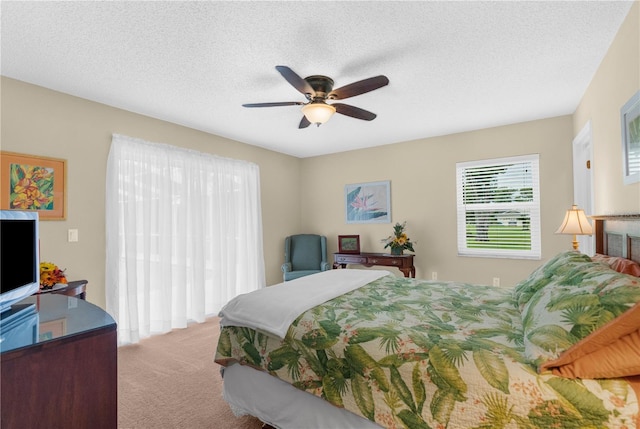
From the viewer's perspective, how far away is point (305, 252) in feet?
17.8

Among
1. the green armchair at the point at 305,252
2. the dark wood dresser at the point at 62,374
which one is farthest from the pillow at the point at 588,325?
the green armchair at the point at 305,252

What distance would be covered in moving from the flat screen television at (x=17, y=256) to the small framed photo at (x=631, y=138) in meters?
3.16

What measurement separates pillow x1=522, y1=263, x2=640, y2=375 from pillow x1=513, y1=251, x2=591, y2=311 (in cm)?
42

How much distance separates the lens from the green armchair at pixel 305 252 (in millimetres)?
5375

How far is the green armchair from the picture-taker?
5.38 m

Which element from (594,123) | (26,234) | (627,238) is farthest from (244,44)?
(594,123)

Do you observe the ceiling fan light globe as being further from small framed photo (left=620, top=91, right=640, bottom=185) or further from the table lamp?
the table lamp

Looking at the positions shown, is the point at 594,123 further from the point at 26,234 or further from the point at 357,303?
the point at 26,234

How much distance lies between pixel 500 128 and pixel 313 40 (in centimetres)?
319

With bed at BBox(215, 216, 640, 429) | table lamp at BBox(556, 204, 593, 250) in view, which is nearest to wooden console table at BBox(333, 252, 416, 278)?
table lamp at BBox(556, 204, 593, 250)

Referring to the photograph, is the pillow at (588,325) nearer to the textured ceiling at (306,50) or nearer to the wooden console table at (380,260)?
the textured ceiling at (306,50)

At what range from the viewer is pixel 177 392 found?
242 cm

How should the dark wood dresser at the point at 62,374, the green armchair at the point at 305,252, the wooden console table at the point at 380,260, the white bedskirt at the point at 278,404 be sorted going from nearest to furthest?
the dark wood dresser at the point at 62,374
the white bedskirt at the point at 278,404
the wooden console table at the point at 380,260
the green armchair at the point at 305,252

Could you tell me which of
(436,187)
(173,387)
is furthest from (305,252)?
(173,387)
